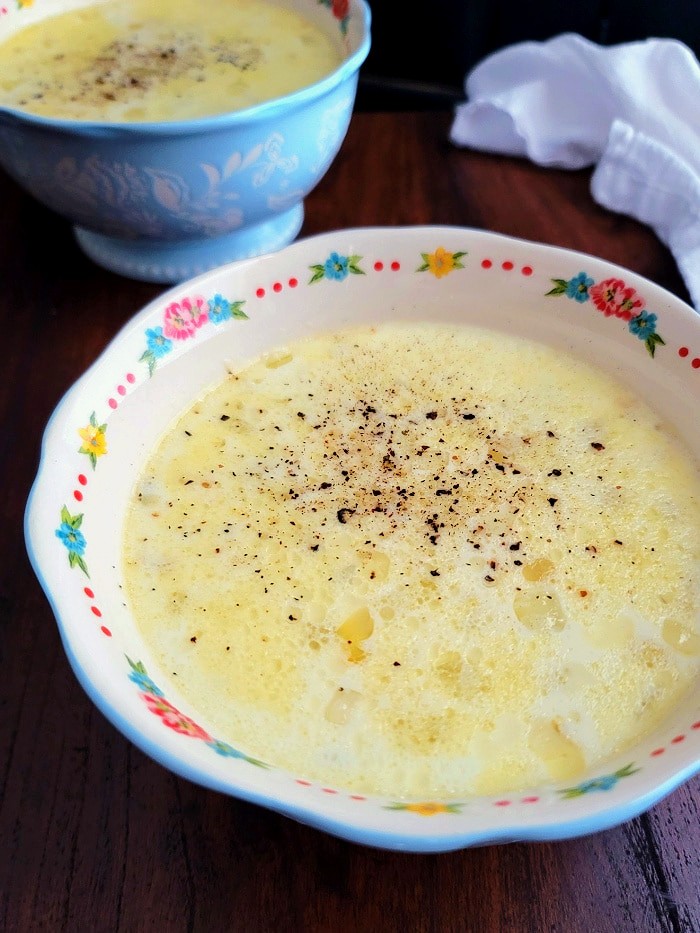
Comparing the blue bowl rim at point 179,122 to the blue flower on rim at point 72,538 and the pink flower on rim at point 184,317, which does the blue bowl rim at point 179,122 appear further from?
the blue flower on rim at point 72,538

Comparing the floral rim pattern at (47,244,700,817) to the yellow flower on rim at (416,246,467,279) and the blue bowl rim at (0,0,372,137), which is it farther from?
the blue bowl rim at (0,0,372,137)

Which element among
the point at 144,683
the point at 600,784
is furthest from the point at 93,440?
the point at 600,784

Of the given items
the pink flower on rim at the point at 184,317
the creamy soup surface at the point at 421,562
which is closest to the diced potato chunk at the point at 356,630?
the creamy soup surface at the point at 421,562

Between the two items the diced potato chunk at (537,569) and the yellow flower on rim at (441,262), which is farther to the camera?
the yellow flower on rim at (441,262)

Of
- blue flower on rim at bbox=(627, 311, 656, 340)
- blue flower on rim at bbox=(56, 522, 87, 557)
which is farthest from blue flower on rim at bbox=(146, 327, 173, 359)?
blue flower on rim at bbox=(627, 311, 656, 340)

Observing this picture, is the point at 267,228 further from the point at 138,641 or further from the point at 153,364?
the point at 138,641

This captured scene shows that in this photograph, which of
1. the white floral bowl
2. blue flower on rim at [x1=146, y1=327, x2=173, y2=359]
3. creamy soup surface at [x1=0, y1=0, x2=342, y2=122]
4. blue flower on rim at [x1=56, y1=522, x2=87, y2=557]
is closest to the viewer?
the white floral bowl

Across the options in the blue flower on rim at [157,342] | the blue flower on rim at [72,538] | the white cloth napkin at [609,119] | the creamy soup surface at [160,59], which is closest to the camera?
the blue flower on rim at [72,538]

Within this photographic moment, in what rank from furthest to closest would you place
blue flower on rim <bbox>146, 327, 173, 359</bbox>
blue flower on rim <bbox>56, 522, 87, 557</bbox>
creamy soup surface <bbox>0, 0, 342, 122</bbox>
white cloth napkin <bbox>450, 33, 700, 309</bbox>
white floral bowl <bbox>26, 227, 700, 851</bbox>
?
white cloth napkin <bbox>450, 33, 700, 309</bbox>
creamy soup surface <bbox>0, 0, 342, 122</bbox>
blue flower on rim <bbox>146, 327, 173, 359</bbox>
blue flower on rim <bbox>56, 522, 87, 557</bbox>
white floral bowl <bbox>26, 227, 700, 851</bbox>
